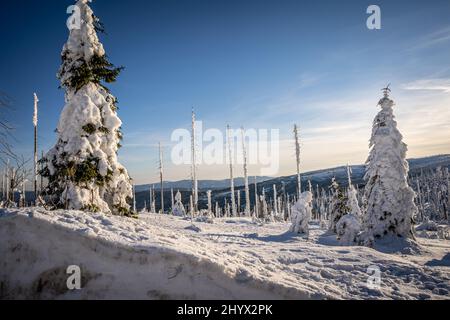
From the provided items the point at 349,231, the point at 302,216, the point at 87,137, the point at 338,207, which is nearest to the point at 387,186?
the point at 349,231

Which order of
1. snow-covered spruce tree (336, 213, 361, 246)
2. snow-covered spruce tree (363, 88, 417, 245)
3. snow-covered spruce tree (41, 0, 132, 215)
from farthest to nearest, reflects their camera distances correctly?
snow-covered spruce tree (336, 213, 361, 246) → snow-covered spruce tree (363, 88, 417, 245) → snow-covered spruce tree (41, 0, 132, 215)

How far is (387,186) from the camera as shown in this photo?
18641 millimetres

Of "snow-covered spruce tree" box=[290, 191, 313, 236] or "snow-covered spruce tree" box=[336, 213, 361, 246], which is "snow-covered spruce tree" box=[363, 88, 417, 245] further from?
"snow-covered spruce tree" box=[290, 191, 313, 236]

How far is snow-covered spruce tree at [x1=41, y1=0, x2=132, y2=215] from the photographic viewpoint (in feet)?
37.7

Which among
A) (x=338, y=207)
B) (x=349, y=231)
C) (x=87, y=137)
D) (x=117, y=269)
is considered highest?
(x=87, y=137)

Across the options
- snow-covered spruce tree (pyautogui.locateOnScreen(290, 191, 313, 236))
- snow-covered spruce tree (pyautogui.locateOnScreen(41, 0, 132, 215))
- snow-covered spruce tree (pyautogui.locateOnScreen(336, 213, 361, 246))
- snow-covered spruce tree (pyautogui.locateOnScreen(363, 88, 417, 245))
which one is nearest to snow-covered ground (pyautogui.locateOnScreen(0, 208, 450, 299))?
snow-covered spruce tree (pyautogui.locateOnScreen(41, 0, 132, 215))

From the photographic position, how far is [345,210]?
27688 millimetres

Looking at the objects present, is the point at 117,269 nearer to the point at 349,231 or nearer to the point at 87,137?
the point at 87,137

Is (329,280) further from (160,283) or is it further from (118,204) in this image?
(118,204)

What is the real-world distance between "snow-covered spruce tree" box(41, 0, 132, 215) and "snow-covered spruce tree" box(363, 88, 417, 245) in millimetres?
16382

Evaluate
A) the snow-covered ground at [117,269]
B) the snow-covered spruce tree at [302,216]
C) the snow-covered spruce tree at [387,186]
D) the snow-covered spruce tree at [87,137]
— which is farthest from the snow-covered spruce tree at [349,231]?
the snow-covered spruce tree at [87,137]

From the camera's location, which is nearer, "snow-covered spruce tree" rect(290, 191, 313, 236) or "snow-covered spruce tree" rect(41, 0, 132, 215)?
"snow-covered spruce tree" rect(41, 0, 132, 215)

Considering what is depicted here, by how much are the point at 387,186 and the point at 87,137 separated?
1887cm
